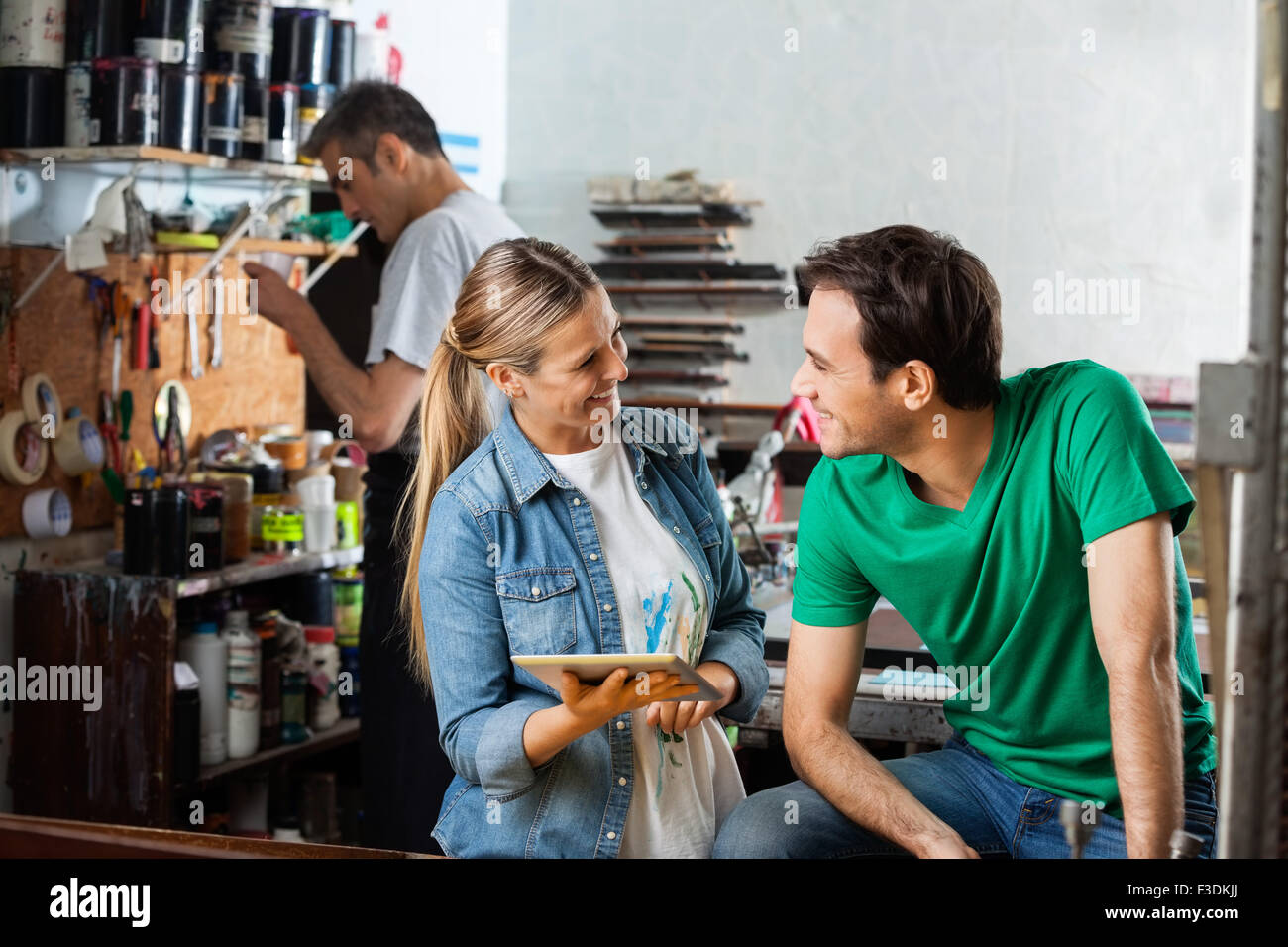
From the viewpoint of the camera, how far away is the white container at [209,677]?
119 inches

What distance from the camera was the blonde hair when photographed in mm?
1756

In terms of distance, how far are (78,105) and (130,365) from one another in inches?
25.4

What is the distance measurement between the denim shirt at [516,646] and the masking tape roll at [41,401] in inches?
62.9

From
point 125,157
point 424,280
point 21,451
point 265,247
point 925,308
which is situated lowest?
point 21,451

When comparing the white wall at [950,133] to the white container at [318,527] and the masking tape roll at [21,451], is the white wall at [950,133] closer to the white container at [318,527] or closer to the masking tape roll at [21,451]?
the white container at [318,527]

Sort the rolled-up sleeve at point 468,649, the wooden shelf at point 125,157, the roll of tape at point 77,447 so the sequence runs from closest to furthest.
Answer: the rolled-up sleeve at point 468,649 → the wooden shelf at point 125,157 → the roll of tape at point 77,447

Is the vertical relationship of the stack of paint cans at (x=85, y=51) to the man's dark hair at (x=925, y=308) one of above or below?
above

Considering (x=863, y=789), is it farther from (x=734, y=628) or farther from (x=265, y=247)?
(x=265, y=247)

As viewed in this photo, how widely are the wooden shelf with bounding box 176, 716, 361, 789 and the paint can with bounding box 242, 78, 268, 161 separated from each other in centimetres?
142

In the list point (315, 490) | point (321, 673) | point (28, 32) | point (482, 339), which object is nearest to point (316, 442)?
point (315, 490)

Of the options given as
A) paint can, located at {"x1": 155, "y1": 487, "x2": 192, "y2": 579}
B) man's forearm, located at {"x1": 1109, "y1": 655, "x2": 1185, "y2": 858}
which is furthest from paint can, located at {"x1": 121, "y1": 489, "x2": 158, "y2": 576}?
man's forearm, located at {"x1": 1109, "y1": 655, "x2": 1185, "y2": 858}

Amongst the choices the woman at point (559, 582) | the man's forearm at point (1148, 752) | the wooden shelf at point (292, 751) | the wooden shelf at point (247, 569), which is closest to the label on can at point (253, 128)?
the wooden shelf at point (247, 569)

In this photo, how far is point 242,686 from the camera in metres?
3.09

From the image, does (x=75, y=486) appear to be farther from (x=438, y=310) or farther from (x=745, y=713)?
(x=745, y=713)
